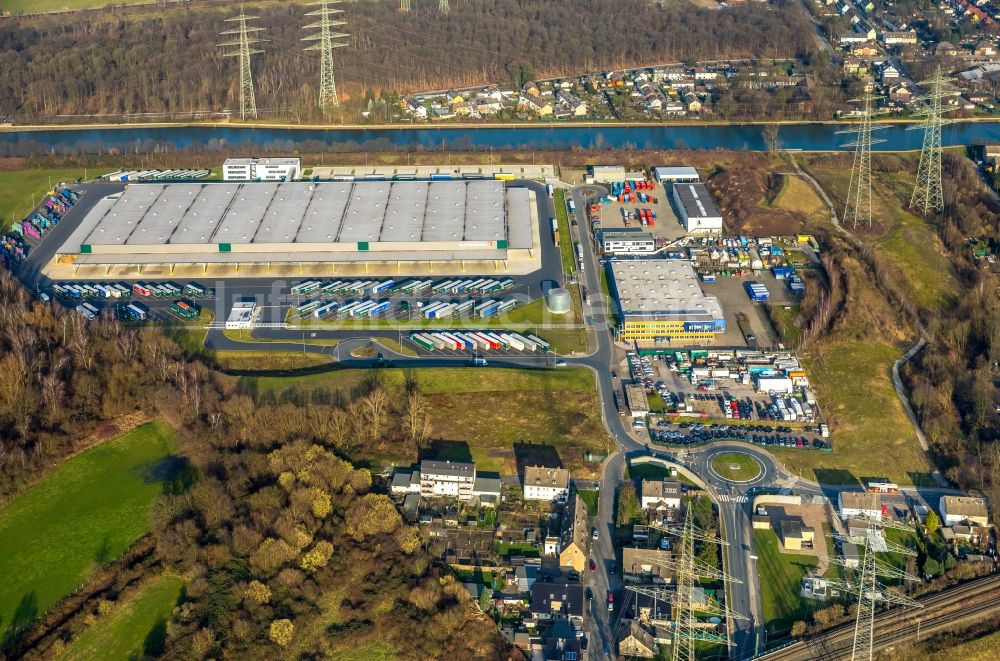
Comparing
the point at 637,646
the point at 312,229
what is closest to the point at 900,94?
the point at 312,229

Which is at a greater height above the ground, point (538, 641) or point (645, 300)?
point (645, 300)

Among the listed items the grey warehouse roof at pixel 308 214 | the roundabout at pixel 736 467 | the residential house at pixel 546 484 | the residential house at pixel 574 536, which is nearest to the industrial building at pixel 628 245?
the grey warehouse roof at pixel 308 214

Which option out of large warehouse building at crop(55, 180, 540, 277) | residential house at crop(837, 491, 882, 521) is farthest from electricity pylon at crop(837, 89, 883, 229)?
residential house at crop(837, 491, 882, 521)

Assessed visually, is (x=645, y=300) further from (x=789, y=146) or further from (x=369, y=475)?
(x=789, y=146)

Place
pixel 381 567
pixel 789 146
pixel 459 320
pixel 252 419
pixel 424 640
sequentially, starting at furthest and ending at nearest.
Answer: pixel 789 146 < pixel 459 320 < pixel 252 419 < pixel 381 567 < pixel 424 640

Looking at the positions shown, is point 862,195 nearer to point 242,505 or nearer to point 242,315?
point 242,315

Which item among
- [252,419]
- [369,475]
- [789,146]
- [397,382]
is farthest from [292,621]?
[789,146]
